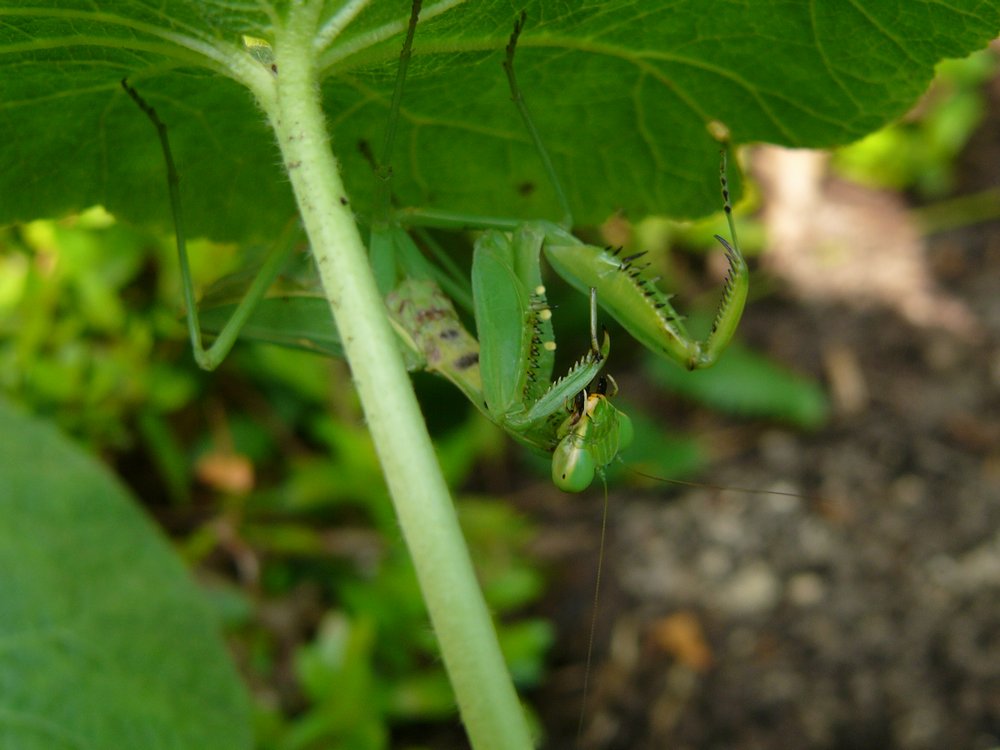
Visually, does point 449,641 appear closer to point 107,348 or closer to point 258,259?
point 258,259

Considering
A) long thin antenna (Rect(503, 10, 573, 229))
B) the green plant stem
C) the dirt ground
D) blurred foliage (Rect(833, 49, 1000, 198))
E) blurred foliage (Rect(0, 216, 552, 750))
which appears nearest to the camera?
the green plant stem

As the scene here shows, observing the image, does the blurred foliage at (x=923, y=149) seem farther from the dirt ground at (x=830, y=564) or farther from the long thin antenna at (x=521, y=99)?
the long thin antenna at (x=521, y=99)

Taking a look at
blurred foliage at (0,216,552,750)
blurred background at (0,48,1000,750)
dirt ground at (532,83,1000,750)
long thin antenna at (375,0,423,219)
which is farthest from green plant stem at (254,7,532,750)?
dirt ground at (532,83,1000,750)

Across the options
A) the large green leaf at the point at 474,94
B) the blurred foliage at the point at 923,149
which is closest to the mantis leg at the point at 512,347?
the large green leaf at the point at 474,94

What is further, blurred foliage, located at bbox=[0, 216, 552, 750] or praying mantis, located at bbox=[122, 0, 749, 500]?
blurred foliage, located at bbox=[0, 216, 552, 750]

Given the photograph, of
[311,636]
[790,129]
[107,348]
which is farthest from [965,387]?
[107,348]

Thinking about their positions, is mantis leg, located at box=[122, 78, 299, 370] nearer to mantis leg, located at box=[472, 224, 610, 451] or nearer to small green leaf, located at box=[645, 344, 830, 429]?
mantis leg, located at box=[472, 224, 610, 451]
